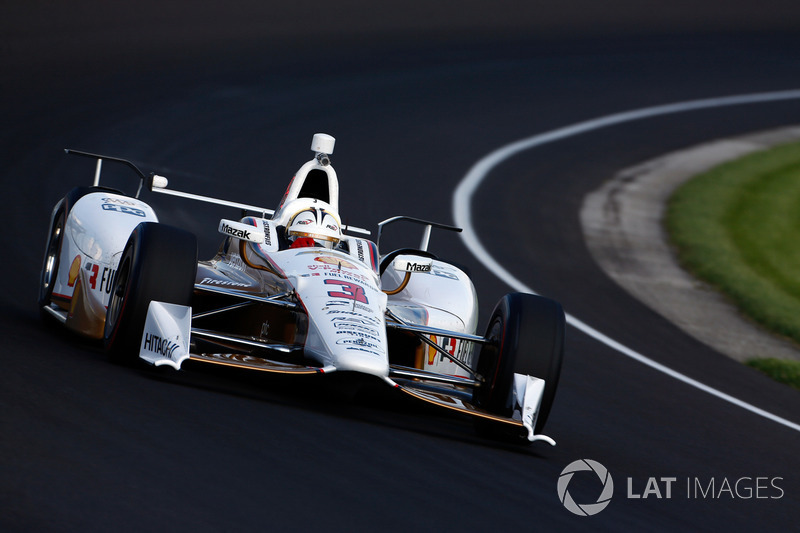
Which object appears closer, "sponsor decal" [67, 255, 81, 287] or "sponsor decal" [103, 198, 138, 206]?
"sponsor decal" [67, 255, 81, 287]

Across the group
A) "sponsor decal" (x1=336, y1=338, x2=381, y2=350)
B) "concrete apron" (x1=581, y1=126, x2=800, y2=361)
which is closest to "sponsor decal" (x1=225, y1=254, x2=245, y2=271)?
"sponsor decal" (x1=336, y1=338, x2=381, y2=350)

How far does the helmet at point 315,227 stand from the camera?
8188mm

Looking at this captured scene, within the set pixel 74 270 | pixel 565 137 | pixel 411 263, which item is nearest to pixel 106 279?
pixel 74 270

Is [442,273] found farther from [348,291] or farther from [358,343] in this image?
[358,343]

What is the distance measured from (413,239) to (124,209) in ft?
20.3

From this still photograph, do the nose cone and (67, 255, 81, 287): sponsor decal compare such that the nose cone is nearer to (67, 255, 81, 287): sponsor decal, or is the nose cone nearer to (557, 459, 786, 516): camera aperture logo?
(557, 459, 786, 516): camera aperture logo

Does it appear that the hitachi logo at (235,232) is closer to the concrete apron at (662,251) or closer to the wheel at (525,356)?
the wheel at (525,356)

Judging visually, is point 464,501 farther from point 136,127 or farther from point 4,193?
point 136,127

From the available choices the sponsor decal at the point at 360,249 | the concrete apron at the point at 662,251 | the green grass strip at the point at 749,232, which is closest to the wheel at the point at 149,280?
the sponsor decal at the point at 360,249

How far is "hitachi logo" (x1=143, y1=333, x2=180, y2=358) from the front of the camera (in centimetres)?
657

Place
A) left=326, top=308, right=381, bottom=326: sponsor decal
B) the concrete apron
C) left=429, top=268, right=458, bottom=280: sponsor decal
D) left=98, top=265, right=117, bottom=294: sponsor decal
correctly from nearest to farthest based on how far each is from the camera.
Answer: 1. left=326, top=308, right=381, bottom=326: sponsor decal
2. left=98, top=265, right=117, bottom=294: sponsor decal
3. left=429, top=268, right=458, bottom=280: sponsor decal
4. the concrete apron

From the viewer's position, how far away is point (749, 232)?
16109 mm

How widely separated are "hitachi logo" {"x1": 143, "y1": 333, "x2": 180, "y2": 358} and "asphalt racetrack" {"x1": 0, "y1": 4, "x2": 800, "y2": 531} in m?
0.19

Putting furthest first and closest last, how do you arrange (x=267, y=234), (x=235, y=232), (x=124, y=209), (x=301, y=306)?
(x=124, y=209)
(x=267, y=234)
(x=235, y=232)
(x=301, y=306)
